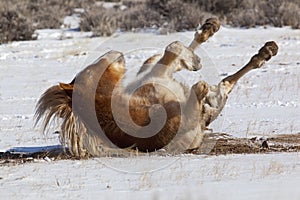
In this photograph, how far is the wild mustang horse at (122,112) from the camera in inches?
289

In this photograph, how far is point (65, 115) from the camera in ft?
24.4

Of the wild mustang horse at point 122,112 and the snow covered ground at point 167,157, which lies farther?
the wild mustang horse at point 122,112

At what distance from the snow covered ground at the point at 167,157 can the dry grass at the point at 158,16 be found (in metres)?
1.91

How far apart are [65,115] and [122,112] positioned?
62 cm

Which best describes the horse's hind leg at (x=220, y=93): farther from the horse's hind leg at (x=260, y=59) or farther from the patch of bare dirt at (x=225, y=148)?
the patch of bare dirt at (x=225, y=148)

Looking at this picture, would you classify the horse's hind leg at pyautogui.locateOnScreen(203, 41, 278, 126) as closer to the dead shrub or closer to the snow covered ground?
the snow covered ground

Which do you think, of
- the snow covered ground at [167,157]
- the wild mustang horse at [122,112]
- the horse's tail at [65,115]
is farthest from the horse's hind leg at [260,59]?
the horse's tail at [65,115]

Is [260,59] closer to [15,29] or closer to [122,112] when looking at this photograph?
[122,112]

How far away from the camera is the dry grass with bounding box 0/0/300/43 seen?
74.0 ft

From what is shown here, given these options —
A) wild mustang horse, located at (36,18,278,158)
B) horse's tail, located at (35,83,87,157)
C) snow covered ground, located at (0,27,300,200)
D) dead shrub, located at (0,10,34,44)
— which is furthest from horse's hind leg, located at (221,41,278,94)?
dead shrub, located at (0,10,34,44)

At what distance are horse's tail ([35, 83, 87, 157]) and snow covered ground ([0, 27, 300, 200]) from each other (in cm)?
25

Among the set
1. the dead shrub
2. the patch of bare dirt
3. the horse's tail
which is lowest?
the patch of bare dirt

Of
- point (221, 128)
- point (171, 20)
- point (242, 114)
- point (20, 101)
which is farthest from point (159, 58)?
point (171, 20)

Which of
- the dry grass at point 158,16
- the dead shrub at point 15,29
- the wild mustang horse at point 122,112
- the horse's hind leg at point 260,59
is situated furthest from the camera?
the dry grass at point 158,16
